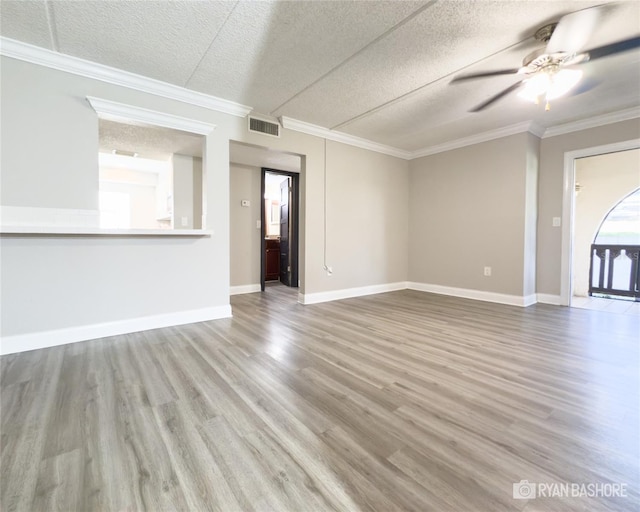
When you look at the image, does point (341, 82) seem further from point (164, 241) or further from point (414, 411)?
point (414, 411)

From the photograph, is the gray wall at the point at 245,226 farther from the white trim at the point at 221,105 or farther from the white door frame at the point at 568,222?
the white door frame at the point at 568,222

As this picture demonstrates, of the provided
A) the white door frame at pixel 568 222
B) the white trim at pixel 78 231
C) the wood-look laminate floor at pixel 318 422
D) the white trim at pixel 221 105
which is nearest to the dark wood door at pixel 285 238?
the white trim at pixel 221 105

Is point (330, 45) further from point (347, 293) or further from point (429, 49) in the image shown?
point (347, 293)

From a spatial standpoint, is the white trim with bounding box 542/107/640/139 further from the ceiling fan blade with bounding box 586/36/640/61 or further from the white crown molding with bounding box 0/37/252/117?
the white crown molding with bounding box 0/37/252/117

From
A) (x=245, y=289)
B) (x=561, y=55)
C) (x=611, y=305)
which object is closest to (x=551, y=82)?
(x=561, y=55)

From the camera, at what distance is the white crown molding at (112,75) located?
2.17 meters

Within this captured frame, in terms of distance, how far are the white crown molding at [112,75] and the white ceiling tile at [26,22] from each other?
0.23ft

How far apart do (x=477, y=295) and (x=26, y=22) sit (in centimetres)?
Answer: 553

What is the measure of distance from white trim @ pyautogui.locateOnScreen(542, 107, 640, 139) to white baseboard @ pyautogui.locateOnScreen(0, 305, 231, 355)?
4.98m

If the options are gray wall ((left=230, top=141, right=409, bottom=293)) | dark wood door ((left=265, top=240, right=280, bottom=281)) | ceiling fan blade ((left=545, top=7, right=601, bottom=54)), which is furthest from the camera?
dark wood door ((left=265, top=240, right=280, bottom=281))

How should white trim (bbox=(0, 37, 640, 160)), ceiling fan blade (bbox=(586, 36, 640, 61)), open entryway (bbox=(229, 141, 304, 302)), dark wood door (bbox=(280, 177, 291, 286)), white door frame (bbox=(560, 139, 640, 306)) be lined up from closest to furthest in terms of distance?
ceiling fan blade (bbox=(586, 36, 640, 61))
white trim (bbox=(0, 37, 640, 160))
white door frame (bbox=(560, 139, 640, 306))
open entryway (bbox=(229, 141, 304, 302))
dark wood door (bbox=(280, 177, 291, 286))

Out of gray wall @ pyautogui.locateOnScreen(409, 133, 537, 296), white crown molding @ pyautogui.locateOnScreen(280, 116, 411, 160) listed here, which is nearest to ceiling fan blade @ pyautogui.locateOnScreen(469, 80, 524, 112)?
gray wall @ pyautogui.locateOnScreen(409, 133, 537, 296)

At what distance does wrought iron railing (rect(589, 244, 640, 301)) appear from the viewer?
4672mm

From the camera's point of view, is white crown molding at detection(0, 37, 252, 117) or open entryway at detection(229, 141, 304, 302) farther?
open entryway at detection(229, 141, 304, 302)
